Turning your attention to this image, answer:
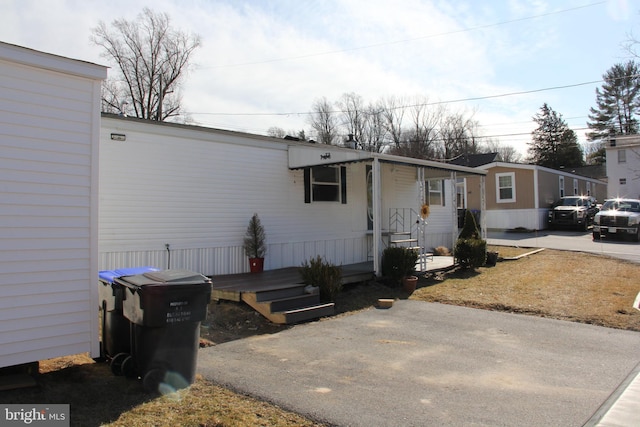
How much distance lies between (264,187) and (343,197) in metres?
2.50

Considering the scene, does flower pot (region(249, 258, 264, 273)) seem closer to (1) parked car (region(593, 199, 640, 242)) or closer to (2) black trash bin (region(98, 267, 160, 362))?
(2) black trash bin (region(98, 267, 160, 362))

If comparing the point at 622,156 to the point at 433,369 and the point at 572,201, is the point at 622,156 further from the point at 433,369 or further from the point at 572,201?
the point at 433,369

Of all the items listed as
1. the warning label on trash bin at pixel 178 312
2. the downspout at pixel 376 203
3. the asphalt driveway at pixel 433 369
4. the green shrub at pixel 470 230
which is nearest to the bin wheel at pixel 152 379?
the warning label on trash bin at pixel 178 312

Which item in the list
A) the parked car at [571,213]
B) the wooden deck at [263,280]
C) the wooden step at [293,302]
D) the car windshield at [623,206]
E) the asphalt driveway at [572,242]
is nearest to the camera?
the wooden step at [293,302]

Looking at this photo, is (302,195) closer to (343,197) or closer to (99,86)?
(343,197)

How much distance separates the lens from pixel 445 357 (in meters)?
5.28

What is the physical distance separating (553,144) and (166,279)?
52.2 metres

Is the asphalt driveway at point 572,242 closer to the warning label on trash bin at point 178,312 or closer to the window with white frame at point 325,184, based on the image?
the window with white frame at point 325,184

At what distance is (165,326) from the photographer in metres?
3.96

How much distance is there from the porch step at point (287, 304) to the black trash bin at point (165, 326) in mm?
2779

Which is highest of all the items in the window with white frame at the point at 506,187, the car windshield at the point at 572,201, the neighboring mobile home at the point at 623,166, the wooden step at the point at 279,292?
the neighboring mobile home at the point at 623,166

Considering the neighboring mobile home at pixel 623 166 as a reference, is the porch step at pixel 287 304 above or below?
below

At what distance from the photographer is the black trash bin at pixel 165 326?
3938mm

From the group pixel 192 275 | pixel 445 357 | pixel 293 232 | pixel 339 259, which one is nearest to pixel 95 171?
pixel 192 275
